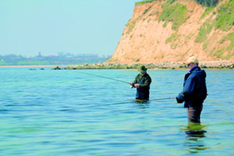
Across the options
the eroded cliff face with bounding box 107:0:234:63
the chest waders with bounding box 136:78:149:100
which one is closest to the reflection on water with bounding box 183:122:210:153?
the chest waders with bounding box 136:78:149:100

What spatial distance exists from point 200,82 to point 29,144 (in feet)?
14.1

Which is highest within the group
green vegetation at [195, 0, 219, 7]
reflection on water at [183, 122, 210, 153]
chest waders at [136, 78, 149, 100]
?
green vegetation at [195, 0, 219, 7]

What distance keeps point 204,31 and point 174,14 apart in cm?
1232

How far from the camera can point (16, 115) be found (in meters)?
18.2

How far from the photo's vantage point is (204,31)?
94.2 metres

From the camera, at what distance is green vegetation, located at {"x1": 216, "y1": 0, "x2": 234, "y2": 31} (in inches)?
3526

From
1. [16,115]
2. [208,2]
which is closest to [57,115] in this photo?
[16,115]

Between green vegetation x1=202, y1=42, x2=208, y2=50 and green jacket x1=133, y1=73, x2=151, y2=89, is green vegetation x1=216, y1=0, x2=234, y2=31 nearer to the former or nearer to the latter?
green vegetation x1=202, y1=42, x2=208, y2=50

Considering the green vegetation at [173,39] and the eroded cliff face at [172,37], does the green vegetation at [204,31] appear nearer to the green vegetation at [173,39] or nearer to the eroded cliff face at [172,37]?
the eroded cliff face at [172,37]

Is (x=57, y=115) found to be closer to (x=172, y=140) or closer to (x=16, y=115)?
(x=16, y=115)

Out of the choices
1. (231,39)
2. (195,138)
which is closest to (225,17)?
(231,39)

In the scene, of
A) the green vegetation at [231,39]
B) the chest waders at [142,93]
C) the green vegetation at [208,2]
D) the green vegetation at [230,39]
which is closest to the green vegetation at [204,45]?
the green vegetation at [230,39]

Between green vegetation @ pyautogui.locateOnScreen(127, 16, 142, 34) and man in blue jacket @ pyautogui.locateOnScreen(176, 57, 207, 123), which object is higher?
green vegetation @ pyautogui.locateOnScreen(127, 16, 142, 34)

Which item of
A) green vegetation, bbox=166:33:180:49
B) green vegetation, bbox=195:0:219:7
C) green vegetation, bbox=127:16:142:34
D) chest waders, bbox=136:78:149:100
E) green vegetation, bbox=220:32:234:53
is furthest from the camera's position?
green vegetation, bbox=127:16:142:34
